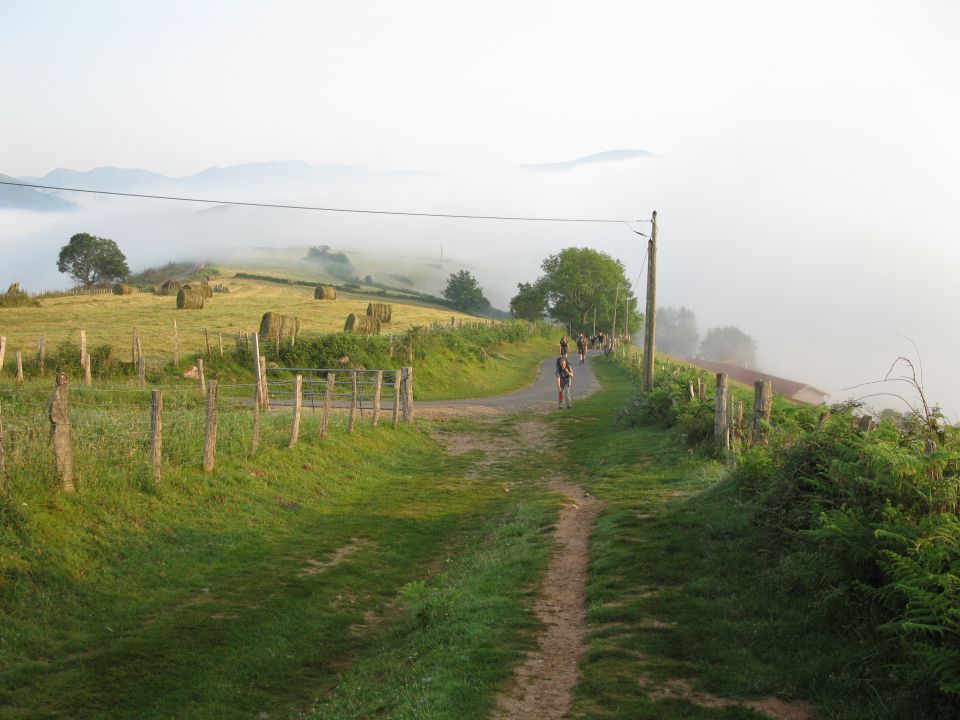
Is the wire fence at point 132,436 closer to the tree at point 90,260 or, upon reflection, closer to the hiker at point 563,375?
the hiker at point 563,375

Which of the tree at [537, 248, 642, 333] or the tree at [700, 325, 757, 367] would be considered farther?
the tree at [700, 325, 757, 367]

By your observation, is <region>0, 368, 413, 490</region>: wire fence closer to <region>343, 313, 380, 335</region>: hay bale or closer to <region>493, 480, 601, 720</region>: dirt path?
<region>493, 480, 601, 720</region>: dirt path

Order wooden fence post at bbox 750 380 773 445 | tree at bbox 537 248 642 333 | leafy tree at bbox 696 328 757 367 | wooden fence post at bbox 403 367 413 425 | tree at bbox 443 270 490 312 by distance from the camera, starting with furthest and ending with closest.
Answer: leafy tree at bbox 696 328 757 367 → tree at bbox 443 270 490 312 → tree at bbox 537 248 642 333 → wooden fence post at bbox 403 367 413 425 → wooden fence post at bbox 750 380 773 445

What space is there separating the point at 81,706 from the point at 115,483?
511 centimetres

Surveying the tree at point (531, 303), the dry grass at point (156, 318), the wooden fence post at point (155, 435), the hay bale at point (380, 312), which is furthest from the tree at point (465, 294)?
the wooden fence post at point (155, 435)

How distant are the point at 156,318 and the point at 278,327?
53.7 ft

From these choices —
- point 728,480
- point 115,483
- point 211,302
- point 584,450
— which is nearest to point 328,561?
point 115,483

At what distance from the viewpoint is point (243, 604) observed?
9570mm

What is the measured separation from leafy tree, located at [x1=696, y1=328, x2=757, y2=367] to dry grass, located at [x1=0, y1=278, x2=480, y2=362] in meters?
116

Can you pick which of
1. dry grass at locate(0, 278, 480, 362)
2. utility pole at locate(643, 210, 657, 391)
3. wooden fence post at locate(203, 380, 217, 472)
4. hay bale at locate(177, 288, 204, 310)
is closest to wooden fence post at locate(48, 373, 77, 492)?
wooden fence post at locate(203, 380, 217, 472)

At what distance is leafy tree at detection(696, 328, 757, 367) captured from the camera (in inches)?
6778

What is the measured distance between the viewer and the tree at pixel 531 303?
104 metres

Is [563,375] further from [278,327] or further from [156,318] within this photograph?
[156,318]

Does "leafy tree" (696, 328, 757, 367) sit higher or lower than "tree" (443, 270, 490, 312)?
lower
